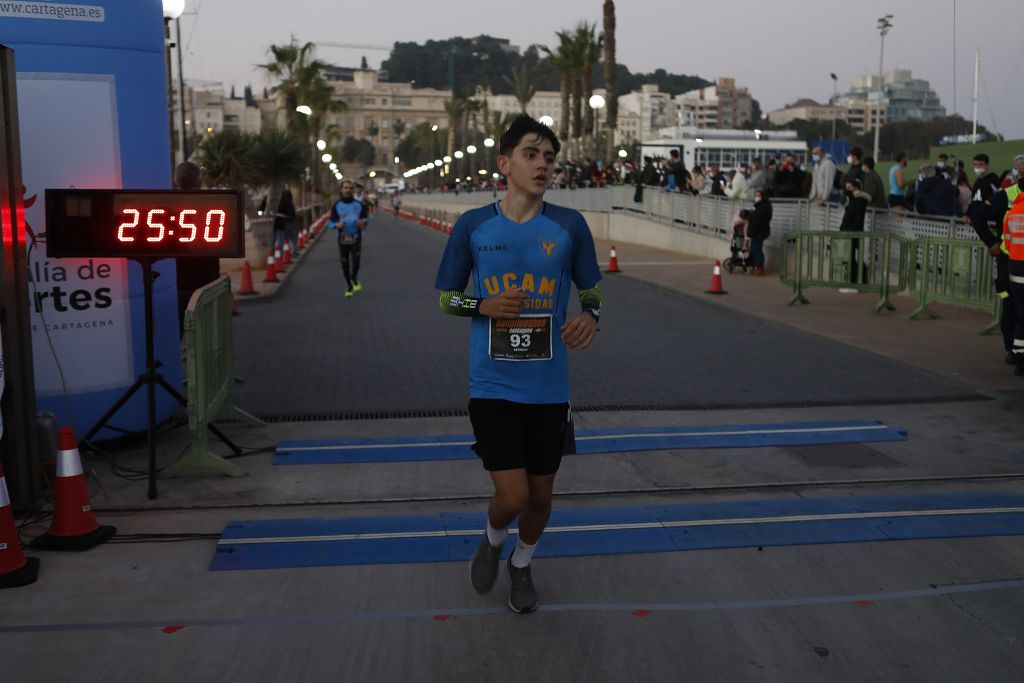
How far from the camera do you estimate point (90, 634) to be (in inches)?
179

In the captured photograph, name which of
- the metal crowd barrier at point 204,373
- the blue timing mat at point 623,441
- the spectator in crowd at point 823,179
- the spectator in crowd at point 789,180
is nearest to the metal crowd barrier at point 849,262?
the spectator in crowd at point 823,179

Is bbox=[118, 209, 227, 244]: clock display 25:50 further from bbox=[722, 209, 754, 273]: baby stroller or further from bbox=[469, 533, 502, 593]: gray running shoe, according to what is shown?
bbox=[722, 209, 754, 273]: baby stroller

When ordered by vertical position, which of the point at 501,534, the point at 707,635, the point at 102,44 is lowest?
the point at 707,635

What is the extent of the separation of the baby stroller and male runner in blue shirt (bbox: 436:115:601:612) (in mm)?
17797

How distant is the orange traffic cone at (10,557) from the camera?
5.12 m

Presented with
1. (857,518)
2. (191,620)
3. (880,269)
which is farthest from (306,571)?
(880,269)

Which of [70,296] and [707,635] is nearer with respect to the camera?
[707,635]

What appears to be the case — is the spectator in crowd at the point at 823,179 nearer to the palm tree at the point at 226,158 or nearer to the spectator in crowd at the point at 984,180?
the spectator in crowd at the point at 984,180

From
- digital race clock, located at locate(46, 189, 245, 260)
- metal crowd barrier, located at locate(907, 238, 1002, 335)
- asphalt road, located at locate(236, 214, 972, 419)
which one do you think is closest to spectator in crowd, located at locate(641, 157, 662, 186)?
asphalt road, located at locate(236, 214, 972, 419)

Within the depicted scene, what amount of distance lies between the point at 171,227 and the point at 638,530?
334cm

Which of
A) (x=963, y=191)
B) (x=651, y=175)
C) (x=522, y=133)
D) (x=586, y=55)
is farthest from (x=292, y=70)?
(x=522, y=133)

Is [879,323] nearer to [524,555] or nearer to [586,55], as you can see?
[524,555]

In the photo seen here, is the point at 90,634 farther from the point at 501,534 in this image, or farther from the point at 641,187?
the point at 641,187

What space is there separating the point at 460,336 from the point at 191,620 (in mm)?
8741
